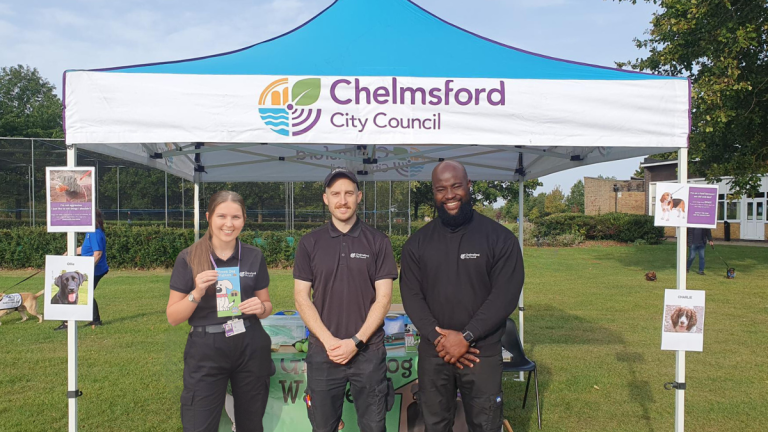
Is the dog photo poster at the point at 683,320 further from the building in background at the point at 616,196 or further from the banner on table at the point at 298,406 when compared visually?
the building in background at the point at 616,196

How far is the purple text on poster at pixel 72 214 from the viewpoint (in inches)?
114

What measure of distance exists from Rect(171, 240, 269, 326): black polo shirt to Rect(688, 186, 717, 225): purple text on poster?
2582mm

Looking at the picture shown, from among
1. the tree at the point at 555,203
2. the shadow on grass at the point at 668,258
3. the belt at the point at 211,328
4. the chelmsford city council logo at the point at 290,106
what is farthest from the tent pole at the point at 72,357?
the tree at the point at 555,203

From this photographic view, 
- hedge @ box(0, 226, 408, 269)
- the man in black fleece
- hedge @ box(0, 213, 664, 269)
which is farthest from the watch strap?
hedge @ box(0, 226, 408, 269)

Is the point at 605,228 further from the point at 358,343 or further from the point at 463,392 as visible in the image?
the point at 358,343

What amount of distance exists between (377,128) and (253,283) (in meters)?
1.12

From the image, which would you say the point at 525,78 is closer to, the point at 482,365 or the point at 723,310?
the point at 482,365

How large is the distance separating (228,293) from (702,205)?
111 inches

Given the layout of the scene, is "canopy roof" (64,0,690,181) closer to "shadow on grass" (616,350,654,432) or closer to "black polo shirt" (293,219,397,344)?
"black polo shirt" (293,219,397,344)

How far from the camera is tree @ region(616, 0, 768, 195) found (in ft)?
34.6

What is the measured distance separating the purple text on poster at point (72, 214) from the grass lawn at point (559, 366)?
196 centimetres

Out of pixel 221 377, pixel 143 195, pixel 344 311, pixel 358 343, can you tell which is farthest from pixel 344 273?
pixel 143 195

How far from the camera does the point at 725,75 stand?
428 inches

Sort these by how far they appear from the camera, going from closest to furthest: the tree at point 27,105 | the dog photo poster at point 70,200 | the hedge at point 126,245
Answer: the dog photo poster at point 70,200 < the hedge at point 126,245 < the tree at point 27,105
